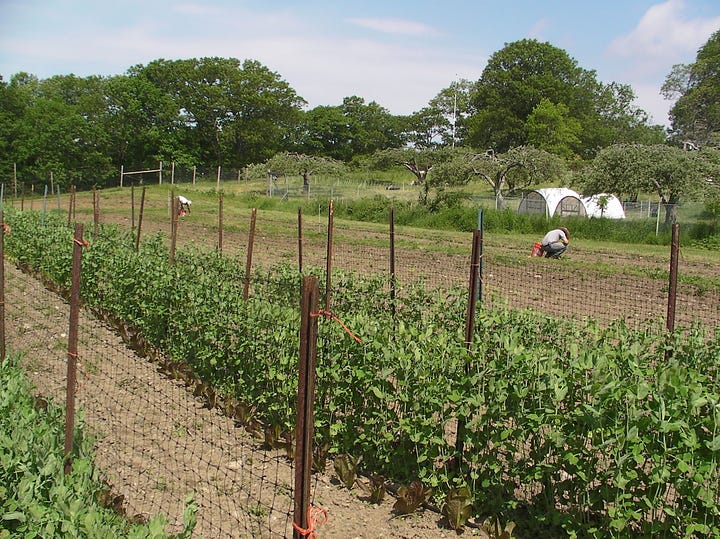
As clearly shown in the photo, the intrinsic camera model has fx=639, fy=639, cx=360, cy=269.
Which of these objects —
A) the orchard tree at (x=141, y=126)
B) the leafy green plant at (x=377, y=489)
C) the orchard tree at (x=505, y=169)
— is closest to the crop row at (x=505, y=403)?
the leafy green plant at (x=377, y=489)

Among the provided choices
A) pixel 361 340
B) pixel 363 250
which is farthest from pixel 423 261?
pixel 361 340

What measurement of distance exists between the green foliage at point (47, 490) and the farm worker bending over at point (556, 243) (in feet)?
41.7

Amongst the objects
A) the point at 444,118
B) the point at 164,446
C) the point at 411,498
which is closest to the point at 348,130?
the point at 444,118

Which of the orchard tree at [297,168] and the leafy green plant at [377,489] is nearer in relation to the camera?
the leafy green plant at [377,489]

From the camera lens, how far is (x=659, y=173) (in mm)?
22359

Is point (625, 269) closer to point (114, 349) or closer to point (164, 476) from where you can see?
point (114, 349)

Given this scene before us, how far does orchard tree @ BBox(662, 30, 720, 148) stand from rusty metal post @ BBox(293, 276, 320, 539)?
58771mm

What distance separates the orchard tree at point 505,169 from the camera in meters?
29.2

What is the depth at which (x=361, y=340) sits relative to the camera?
4445mm

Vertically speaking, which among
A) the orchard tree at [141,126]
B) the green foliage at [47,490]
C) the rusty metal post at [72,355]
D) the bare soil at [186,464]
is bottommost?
the bare soil at [186,464]

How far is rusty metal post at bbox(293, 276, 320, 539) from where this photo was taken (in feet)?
9.66

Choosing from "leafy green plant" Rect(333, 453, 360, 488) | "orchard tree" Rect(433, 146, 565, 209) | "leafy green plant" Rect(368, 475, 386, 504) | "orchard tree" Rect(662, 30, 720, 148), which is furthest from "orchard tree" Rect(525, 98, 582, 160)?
"leafy green plant" Rect(368, 475, 386, 504)

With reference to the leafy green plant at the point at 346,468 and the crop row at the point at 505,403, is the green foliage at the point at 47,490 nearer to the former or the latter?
the leafy green plant at the point at 346,468

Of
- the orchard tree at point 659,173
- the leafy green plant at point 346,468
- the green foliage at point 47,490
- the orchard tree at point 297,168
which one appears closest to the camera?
the green foliage at point 47,490
